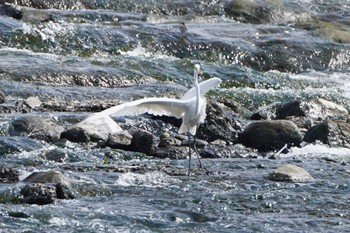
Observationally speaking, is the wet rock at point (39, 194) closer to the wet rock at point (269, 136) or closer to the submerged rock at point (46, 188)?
the submerged rock at point (46, 188)

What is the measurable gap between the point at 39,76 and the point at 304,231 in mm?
9309

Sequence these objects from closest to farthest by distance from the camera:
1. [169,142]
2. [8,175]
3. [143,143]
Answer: [8,175] → [143,143] → [169,142]

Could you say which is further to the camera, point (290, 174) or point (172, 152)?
point (172, 152)

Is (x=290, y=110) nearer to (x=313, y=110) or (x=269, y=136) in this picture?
(x=313, y=110)

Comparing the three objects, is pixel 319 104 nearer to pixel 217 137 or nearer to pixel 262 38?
pixel 217 137

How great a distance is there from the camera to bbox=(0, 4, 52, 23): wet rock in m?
21.8

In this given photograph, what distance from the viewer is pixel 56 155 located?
12609mm

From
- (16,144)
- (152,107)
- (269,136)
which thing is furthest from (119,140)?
(269,136)

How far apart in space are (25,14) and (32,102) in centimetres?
666

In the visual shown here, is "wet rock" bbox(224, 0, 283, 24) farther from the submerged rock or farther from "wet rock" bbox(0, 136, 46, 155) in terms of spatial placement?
the submerged rock

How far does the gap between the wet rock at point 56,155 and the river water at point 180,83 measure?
11cm

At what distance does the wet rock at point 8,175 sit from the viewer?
10727 mm

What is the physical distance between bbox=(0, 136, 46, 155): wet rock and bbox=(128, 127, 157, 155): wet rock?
1347 mm

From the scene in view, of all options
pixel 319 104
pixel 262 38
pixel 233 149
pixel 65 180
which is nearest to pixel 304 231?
pixel 65 180
